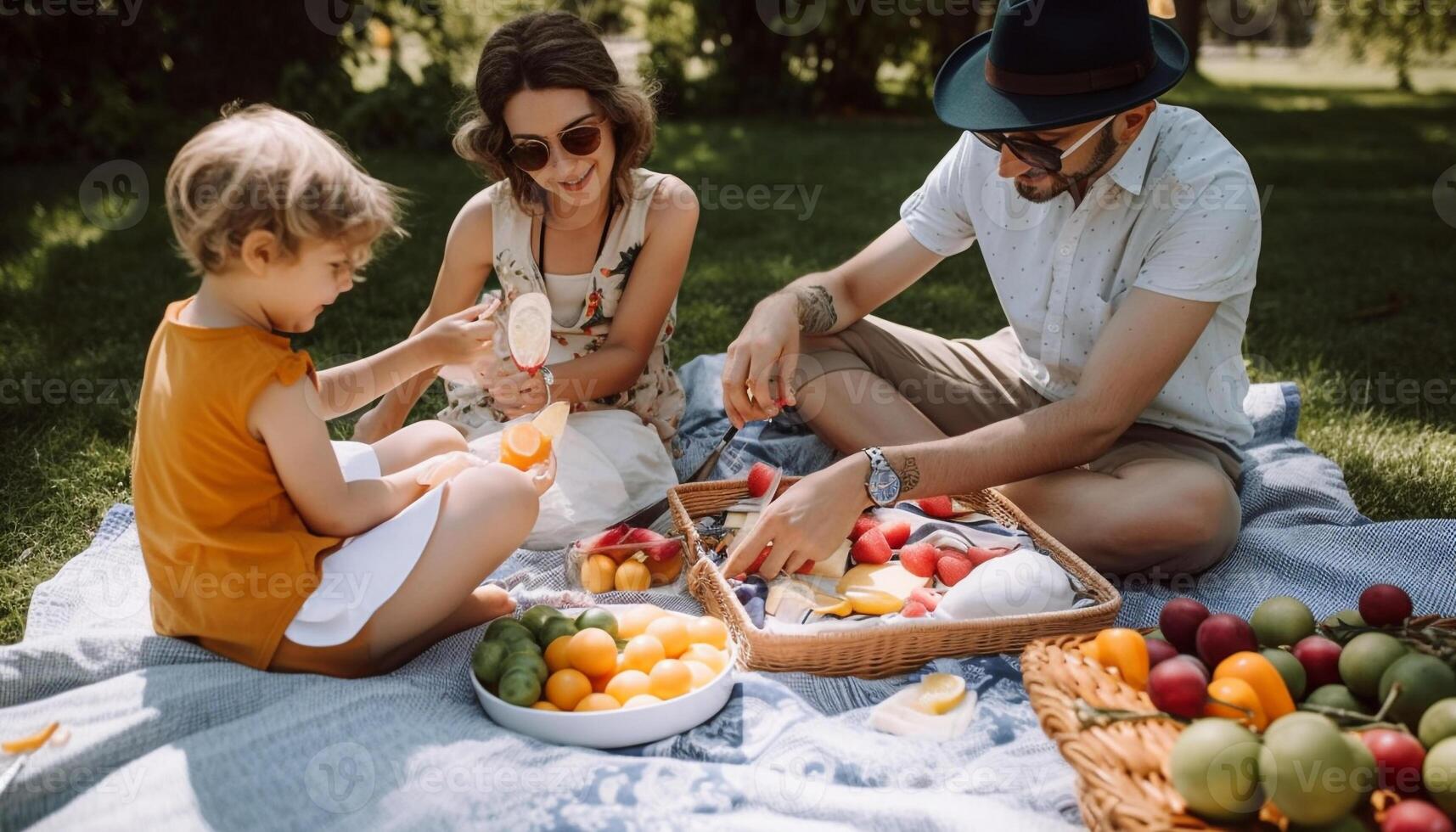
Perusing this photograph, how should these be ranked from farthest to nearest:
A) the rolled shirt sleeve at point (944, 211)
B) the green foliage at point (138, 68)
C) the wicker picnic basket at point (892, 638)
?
the green foliage at point (138, 68), the rolled shirt sleeve at point (944, 211), the wicker picnic basket at point (892, 638)

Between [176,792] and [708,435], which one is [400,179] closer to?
[708,435]

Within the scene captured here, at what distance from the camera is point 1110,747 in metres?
1.62

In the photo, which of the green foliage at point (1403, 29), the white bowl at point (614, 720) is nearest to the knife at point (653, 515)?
the white bowl at point (614, 720)

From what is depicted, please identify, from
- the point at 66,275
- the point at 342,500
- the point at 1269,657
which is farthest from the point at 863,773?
the point at 66,275

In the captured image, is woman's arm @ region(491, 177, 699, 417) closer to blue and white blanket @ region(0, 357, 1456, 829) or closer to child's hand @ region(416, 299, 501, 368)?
child's hand @ region(416, 299, 501, 368)

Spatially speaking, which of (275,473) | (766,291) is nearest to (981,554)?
(275,473)

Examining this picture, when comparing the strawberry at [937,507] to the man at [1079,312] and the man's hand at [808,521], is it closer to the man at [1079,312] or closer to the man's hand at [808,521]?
the man at [1079,312]

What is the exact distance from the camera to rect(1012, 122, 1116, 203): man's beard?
105 inches

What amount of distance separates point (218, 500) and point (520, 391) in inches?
41.5

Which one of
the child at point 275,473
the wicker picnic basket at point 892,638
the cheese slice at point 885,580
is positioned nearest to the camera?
the child at point 275,473

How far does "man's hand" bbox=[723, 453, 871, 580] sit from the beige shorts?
0.82 metres

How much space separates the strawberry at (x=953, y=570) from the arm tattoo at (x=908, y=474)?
19 centimetres

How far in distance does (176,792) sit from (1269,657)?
1.79 metres

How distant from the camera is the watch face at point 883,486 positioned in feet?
8.27
